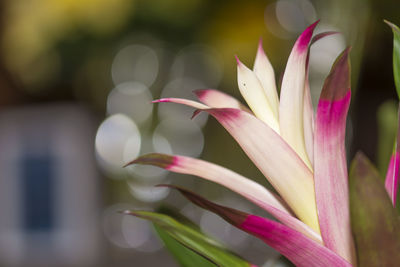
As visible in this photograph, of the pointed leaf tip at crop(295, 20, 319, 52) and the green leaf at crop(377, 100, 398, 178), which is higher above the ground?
the pointed leaf tip at crop(295, 20, 319, 52)

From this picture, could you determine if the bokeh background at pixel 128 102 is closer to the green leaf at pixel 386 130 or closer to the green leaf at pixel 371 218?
the green leaf at pixel 386 130

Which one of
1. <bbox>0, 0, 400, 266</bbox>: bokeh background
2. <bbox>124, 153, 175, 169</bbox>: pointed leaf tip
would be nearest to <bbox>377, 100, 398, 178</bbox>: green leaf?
<bbox>0, 0, 400, 266</bbox>: bokeh background

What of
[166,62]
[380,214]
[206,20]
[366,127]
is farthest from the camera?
[366,127]

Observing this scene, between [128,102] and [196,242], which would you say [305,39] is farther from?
[128,102]

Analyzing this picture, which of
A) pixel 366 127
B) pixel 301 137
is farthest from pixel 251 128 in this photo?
pixel 366 127

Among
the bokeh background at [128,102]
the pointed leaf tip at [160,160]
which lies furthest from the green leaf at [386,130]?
the pointed leaf tip at [160,160]

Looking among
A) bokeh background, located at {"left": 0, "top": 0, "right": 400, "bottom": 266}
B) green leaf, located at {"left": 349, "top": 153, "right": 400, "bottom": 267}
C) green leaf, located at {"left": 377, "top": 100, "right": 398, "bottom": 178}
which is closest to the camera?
green leaf, located at {"left": 349, "top": 153, "right": 400, "bottom": 267}

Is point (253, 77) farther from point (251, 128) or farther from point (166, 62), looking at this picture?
point (166, 62)

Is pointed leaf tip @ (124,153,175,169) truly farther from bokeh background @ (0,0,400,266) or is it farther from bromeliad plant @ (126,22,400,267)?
bokeh background @ (0,0,400,266)
